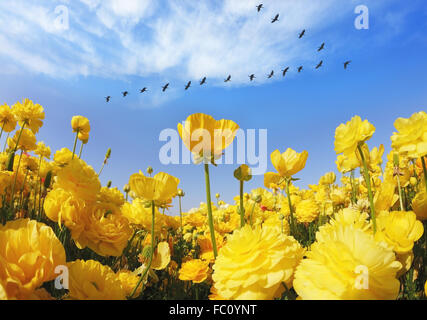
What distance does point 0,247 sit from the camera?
61cm

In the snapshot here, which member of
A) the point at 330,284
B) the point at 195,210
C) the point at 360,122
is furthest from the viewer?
the point at 195,210

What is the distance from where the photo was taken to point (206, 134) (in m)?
0.84

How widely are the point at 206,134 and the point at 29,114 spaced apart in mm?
2272

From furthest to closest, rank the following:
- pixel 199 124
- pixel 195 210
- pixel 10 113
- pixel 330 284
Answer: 1. pixel 195 210
2. pixel 10 113
3. pixel 199 124
4. pixel 330 284

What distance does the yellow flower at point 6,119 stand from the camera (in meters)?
2.51

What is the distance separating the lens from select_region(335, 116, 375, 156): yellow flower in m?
1.01

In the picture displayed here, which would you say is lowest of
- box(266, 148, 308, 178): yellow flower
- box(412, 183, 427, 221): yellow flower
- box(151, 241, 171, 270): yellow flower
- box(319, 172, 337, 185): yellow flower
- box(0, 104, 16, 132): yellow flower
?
box(151, 241, 171, 270): yellow flower

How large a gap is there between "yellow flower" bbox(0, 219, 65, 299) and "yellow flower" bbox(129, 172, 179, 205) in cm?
32

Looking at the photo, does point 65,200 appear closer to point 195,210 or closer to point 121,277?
point 121,277

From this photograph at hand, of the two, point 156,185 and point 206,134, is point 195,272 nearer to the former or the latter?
point 156,185

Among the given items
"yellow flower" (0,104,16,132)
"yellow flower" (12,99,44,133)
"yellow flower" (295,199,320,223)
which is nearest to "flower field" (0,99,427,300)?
"yellow flower" (295,199,320,223)

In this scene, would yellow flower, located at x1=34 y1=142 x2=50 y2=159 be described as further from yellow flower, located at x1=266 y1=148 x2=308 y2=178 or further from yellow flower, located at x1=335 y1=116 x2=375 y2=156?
yellow flower, located at x1=335 y1=116 x2=375 y2=156
